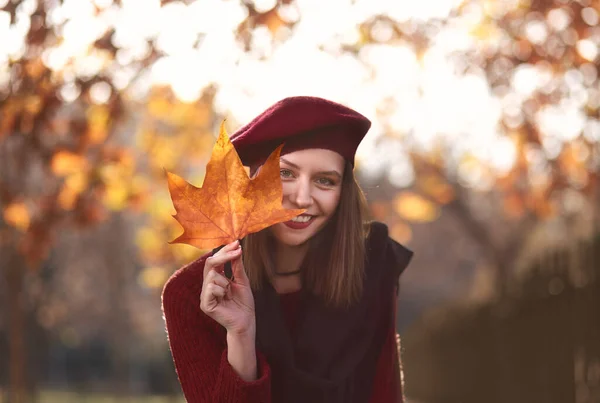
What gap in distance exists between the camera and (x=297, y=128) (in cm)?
305

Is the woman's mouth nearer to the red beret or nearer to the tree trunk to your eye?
the red beret

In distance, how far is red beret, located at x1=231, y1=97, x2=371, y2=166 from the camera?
3.06 m

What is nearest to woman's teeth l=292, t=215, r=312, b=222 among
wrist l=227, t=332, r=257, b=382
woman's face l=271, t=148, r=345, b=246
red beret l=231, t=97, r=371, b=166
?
woman's face l=271, t=148, r=345, b=246

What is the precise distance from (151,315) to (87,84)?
45718mm

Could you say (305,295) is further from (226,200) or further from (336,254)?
(226,200)

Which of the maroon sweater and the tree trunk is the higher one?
the maroon sweater

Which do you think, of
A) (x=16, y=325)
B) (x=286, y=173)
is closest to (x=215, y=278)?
(x=286, y=173)

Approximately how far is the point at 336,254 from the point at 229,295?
1.85 feet

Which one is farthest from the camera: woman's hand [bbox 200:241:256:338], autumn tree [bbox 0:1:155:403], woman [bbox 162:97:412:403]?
autumn tree [bbox 0:1:155:403]

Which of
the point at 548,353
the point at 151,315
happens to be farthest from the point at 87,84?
the point at 151,315

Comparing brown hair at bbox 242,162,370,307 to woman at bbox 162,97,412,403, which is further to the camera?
A: brown hair at bbox 242,162,370,307

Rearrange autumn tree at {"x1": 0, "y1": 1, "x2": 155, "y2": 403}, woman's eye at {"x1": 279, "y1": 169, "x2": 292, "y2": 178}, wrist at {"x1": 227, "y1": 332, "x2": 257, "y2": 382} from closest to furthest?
wrist at {"x1": 227, "y1": 332, "x2": 257, "y2": 382}, woman's eye at {"x1": 279, "y1": 169, "x2": 292, "y2": 178}, autumn tree at {"x1": 0, "y1": 1, "x2": 155, "y2": 403}

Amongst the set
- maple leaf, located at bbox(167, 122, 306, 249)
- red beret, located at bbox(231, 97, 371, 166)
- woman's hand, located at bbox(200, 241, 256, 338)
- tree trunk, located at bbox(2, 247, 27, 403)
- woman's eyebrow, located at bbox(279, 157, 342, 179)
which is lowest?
tree trunk, located at bbox(2, 247, 27, 403)

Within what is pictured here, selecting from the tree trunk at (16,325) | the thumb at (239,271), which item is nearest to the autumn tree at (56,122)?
the tree trunk at (16,325)
